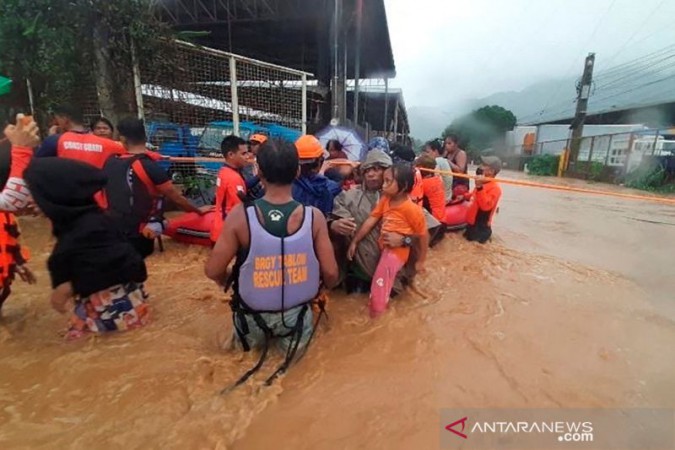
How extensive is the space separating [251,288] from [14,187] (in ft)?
5.40

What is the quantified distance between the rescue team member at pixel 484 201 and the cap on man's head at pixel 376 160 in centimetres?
241

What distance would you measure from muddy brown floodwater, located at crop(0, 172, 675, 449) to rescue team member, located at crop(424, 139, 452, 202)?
7.03ft

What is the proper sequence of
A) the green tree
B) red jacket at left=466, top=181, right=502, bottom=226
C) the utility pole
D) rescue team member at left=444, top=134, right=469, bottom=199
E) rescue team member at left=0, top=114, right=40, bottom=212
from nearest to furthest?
rescue team member at left=0, top=114, right=40, bottom=212 → red jacket at left=466, top=181, right=502, bottom=226 → rescue team member at left=444, top=134, right=469, bottom=199 → the utility pole → the green tree

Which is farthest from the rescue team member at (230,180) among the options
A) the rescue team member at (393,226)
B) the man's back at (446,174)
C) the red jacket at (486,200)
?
A: the red jacket at (486,200)

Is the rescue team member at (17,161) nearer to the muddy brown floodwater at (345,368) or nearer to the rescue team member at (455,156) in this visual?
the muddy brown floodwater at (345,368)

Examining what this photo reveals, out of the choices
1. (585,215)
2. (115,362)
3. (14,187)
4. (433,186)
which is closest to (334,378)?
(115,362)

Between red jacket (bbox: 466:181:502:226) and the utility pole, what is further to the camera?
the utility pole

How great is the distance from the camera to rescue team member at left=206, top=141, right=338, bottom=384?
192cm

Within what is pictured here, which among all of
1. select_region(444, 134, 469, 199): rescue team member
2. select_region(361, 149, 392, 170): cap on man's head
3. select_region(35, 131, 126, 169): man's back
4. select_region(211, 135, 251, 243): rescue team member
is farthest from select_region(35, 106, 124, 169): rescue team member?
select_region(444, 134, 469, 199): rescue team member

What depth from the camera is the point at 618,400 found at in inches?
79.5

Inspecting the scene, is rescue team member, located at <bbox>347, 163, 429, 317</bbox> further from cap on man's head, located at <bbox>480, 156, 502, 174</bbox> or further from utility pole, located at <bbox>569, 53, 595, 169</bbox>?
utility pole, located at <bbox>569, 53, 595, 169</bbox>

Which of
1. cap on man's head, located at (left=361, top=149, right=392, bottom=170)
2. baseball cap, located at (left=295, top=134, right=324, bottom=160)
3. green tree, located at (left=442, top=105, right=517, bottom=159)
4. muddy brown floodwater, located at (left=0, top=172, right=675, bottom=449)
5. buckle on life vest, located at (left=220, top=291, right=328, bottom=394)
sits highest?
green tree, located at (left=442, top=105, right=517, bottom=159)

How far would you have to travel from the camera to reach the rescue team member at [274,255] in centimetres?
192

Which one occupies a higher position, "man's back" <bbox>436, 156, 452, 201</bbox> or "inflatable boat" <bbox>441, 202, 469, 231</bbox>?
"man's back" <bbox>436, 156, 452, 201</bbox>
